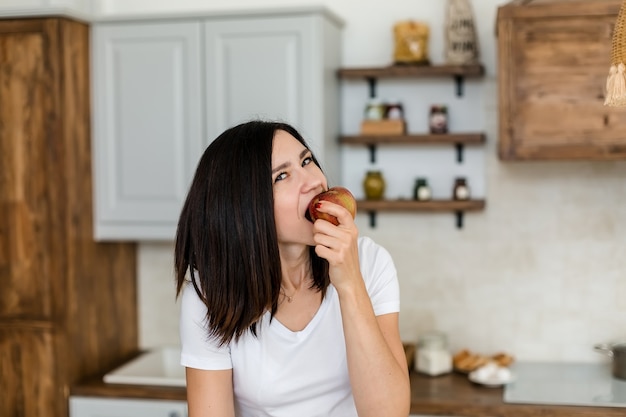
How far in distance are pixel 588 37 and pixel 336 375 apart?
149 centimetres

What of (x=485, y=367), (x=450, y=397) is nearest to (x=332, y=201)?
(x=450, y=397)

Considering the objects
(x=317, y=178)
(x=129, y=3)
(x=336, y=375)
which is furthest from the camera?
(x=129, y=3)

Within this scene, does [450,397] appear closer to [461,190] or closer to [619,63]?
[461,190]

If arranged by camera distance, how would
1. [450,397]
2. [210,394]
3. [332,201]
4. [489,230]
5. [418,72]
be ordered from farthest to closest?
[489,230], [418,72], [450,397], [210,394], [332,201]

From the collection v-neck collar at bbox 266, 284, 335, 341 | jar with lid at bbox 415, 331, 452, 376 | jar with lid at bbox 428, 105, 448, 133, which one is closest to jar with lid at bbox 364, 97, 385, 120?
jar with lid at bbox 428, 105, 448, 133

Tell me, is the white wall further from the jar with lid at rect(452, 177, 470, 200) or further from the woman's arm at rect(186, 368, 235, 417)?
the woman's arm at rect(186, 368, 235, 417)

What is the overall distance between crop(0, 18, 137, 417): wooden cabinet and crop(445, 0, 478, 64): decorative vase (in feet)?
4.24

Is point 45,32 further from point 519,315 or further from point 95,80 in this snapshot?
point 519,315

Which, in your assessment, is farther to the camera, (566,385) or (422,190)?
(422,190)

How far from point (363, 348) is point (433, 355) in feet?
4.40

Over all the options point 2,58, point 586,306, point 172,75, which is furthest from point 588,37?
point 2,58

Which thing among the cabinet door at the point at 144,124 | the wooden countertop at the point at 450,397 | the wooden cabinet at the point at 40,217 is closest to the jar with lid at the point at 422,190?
the wooden countertop at the point at 450,397

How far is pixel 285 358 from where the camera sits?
1905 millimetres

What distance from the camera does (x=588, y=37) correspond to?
9.13ft
